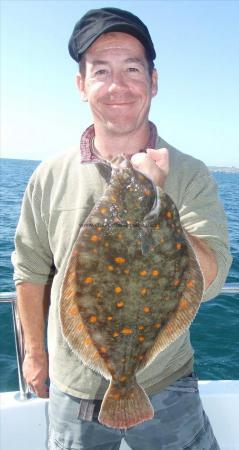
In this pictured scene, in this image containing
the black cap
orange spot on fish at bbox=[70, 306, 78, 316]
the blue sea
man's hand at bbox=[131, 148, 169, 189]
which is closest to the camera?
man's hand at bbox=[131, 148, 169, 189]

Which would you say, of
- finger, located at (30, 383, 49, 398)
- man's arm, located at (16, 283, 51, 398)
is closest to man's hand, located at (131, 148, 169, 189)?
man's arm, located at (16, 283, 51, 398)

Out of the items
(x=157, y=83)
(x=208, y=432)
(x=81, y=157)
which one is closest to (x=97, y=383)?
(x=208, y=432)

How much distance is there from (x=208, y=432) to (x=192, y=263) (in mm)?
1385

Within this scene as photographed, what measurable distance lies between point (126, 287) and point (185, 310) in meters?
0.34

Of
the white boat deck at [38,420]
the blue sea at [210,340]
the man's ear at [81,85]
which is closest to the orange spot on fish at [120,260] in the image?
the man's ear at [81,85]

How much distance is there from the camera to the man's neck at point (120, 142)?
274cm

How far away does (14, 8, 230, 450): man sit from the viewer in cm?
261

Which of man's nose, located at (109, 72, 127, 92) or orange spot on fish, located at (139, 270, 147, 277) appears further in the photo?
man's nose, located at (109, 72, 127, 92)

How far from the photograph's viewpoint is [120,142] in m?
2.75

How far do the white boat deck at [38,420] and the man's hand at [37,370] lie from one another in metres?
0.68

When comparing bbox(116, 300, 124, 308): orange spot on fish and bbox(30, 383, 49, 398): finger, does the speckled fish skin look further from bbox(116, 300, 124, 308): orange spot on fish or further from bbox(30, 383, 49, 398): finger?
bbox(30, 383, 49, 398): finger

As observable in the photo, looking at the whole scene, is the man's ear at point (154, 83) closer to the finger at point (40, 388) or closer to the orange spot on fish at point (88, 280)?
the orange spot on fish at point (88, 280)

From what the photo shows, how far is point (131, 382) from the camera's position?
224 centimetres

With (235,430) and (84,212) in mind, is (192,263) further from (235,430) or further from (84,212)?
(235,430)
